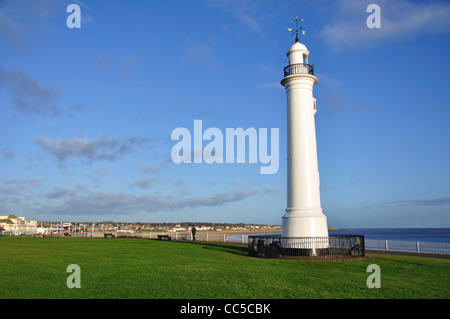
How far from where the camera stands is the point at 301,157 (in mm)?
19547

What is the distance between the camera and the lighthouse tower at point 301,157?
18.9 m

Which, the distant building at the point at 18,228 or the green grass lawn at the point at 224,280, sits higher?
the green grass lawn at the point at 224,280

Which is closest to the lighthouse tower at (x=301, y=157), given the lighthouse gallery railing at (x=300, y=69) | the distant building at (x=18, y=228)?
the lighthouse gallery railing at (x=300, y=69)

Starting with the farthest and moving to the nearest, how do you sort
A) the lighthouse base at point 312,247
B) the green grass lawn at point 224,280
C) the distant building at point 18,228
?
the distant building at point 18,228 < the lighthouse base at point 312,247 < the green grass lawn at point 224,280

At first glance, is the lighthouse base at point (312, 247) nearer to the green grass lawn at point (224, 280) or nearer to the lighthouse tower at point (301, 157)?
the lighthouse tower at point (301, 157)

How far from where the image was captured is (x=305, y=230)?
61.6 feet

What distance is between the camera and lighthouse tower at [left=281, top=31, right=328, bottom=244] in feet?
62.1

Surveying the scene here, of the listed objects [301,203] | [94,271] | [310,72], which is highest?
[310,72]

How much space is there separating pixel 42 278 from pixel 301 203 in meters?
12.5

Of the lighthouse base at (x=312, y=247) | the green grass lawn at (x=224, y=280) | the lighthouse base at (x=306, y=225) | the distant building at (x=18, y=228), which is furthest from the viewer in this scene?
the distant building at (x=18, y=228)

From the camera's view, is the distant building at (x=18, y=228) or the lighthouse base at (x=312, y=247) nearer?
the lighthouse base at (x=312, y=247)
